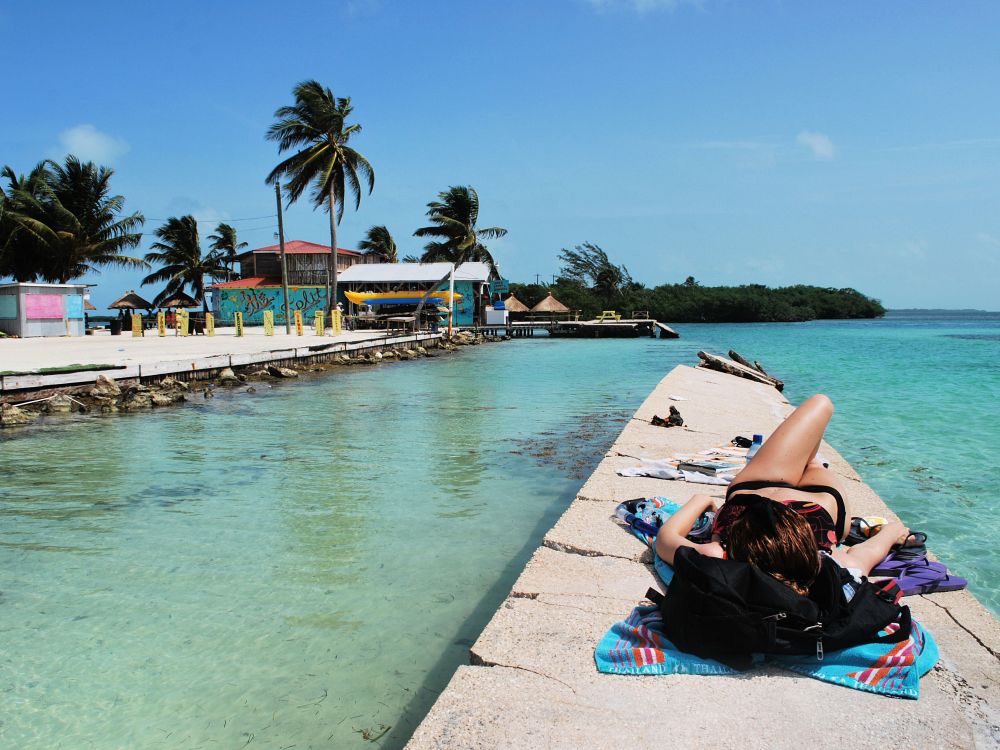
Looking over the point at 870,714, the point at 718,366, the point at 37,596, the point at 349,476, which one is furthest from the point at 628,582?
the point at 718,366

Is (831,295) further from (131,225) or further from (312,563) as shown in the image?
(312,563)

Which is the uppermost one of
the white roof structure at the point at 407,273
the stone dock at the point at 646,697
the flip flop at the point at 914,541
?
the white roof structure at the point at 407,273

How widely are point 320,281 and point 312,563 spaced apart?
39.1 meters

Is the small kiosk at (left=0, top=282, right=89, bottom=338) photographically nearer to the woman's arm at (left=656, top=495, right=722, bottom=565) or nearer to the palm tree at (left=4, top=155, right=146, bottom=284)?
the palm tree at (left=4, top=155, right=146, bottom=284)

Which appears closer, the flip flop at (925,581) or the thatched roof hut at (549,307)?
the flip flop at (925,581)

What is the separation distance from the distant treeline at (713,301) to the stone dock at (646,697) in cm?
6404

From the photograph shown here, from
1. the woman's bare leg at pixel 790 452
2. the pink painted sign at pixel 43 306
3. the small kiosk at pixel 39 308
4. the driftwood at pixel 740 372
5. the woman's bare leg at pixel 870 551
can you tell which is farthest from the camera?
the pink painted sign at pixel 43 306

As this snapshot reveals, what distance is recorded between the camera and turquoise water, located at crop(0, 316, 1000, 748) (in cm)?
321

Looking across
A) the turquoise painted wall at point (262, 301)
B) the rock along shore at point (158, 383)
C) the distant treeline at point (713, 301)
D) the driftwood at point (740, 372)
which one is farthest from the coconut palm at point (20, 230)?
the distant treeline at point (713, 301)

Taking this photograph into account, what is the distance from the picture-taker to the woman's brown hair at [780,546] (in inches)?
103

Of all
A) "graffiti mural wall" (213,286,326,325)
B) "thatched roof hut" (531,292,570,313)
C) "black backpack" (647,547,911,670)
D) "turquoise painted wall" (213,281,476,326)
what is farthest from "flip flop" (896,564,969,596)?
"thatched roof hut" (531,292,570,313)

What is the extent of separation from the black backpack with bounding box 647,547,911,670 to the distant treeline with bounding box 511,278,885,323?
212 ft

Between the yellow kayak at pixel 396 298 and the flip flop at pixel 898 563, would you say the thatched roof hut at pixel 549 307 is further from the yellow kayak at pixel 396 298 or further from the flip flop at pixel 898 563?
the flip flop at pixel 898 563

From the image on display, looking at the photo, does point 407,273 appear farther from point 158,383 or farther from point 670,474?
point 670,474
